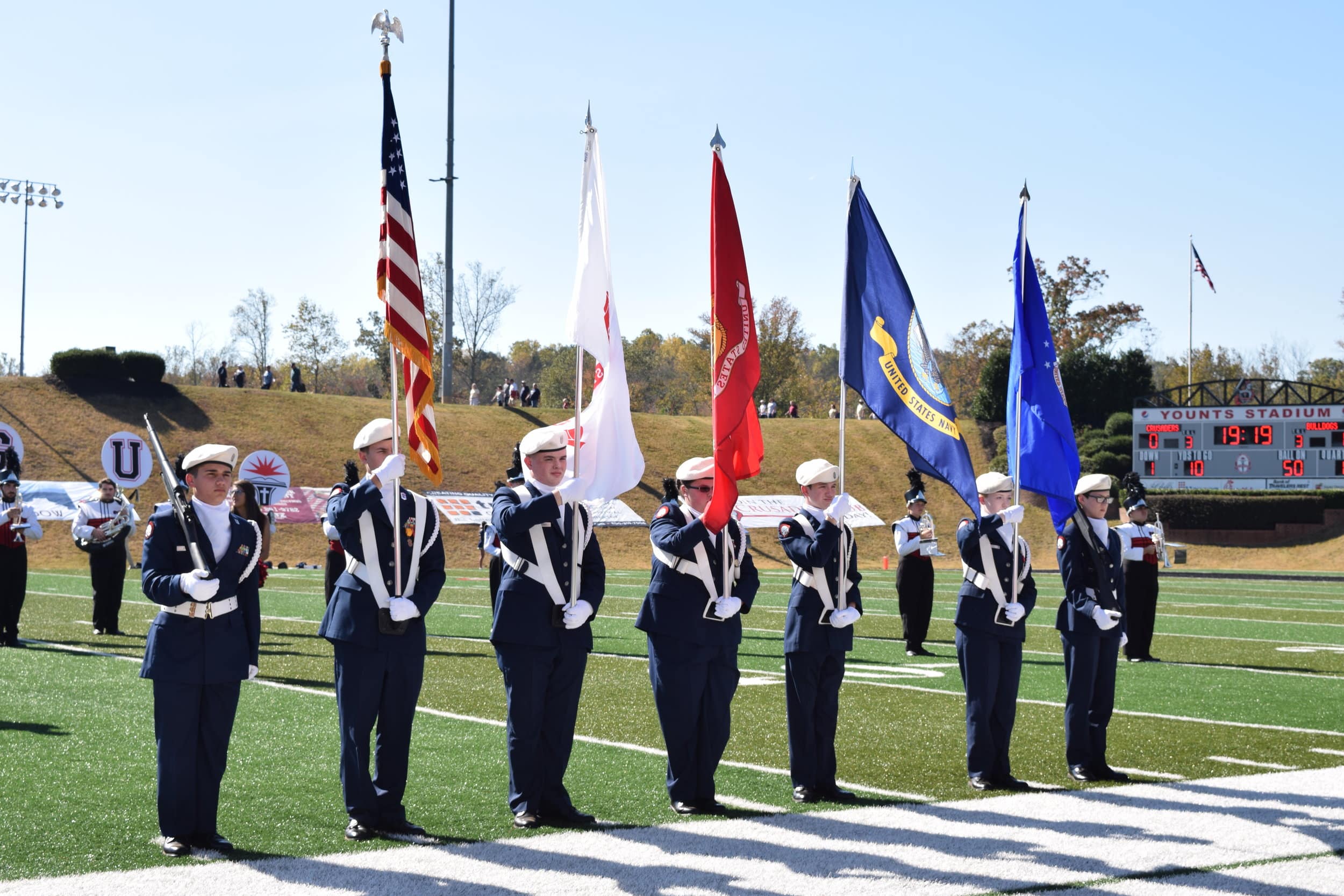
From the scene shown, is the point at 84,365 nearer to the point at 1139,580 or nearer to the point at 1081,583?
the point at 1139,580

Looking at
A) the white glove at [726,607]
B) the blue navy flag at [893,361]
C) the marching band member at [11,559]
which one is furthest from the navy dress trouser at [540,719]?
the marching band member at [11,559]

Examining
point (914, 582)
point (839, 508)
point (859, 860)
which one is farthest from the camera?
point (914, 582)

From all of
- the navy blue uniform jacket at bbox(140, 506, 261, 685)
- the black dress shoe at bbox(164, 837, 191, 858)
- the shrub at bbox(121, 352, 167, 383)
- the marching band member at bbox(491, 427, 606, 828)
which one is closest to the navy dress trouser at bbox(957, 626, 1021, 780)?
the marching band member at bbox(491, 427, 606, 828)

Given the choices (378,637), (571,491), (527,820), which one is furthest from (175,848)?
(571,491)

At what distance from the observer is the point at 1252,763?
358 inches

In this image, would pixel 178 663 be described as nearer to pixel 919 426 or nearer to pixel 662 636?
pixel 662 636

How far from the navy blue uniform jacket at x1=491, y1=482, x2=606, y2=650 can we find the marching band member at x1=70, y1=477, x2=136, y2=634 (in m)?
10.4

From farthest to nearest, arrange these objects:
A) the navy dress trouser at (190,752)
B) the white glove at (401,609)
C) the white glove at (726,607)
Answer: the white glove at (726,607) → the white glove at (401,609) → the navy dress trouser at (190,752)

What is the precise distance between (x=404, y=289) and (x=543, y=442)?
45.0 inches

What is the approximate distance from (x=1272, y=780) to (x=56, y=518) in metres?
35.7

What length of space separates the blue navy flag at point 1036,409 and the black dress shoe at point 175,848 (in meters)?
4.78

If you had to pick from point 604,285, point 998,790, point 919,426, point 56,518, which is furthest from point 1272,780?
point 56,518

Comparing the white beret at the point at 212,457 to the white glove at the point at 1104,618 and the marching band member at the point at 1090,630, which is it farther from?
the white glove at the point at 1104,618

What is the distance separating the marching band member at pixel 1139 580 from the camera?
50.1 ft
